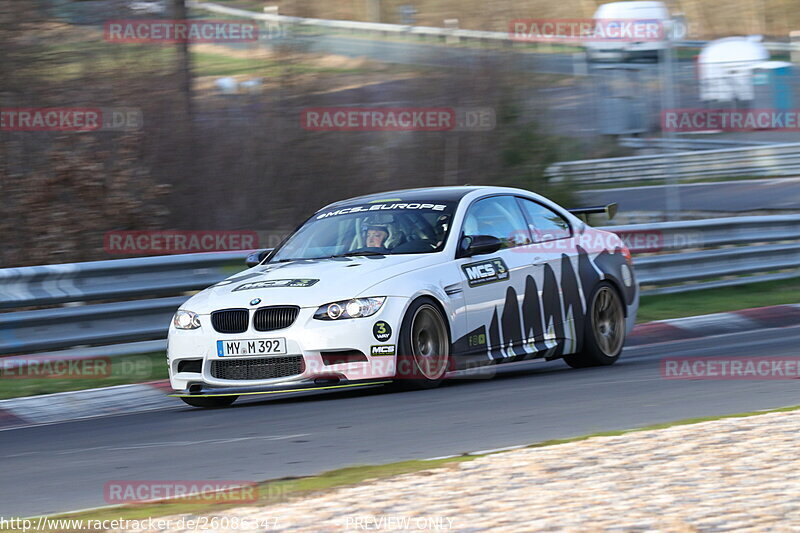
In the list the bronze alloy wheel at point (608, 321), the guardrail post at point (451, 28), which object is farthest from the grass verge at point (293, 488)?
Result: the guardrail post at point (451, 28)

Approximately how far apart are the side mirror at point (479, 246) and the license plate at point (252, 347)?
5.50 ft

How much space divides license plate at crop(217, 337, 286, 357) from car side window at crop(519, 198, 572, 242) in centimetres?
271

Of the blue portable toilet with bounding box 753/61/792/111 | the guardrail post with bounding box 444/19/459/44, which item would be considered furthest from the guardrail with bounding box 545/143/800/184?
the guardrail post with bounding box 444/19/459/44

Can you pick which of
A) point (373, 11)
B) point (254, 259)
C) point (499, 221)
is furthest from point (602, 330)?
point (373, 11)

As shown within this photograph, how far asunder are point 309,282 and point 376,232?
1019mm

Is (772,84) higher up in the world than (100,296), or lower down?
higher up

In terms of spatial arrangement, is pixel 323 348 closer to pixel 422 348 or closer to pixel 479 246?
pixel 422 348

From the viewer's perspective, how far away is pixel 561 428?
6.85 metres

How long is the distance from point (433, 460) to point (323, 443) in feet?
3.39

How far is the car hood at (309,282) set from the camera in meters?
8.44

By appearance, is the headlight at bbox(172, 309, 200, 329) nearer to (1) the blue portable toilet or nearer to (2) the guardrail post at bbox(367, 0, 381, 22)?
(2) the guardrail post at bbox(367, 0, 381, 22)

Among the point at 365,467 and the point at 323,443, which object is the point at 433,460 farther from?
the point at 323,443

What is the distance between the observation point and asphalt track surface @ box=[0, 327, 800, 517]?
6.10 metres

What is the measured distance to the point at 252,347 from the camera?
331 inches
